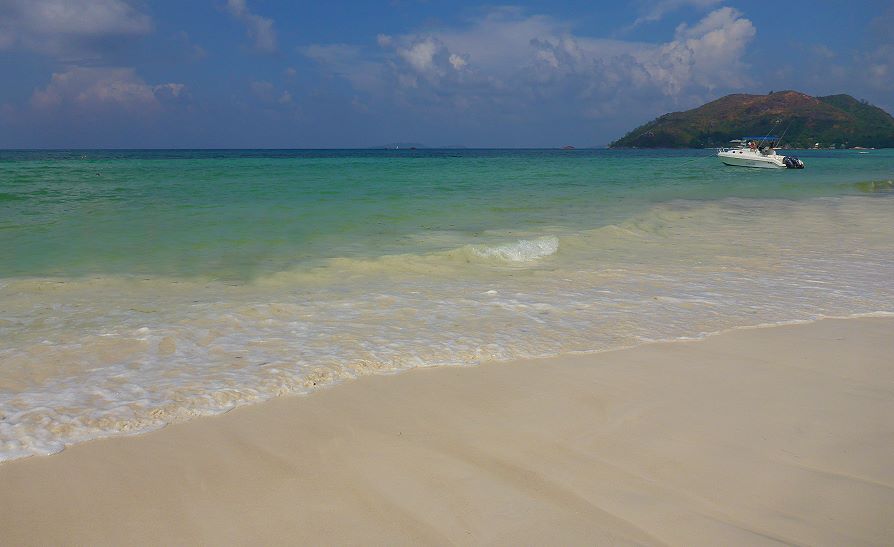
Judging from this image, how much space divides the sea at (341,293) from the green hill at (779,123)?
119 meters

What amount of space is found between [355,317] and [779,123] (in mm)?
143620

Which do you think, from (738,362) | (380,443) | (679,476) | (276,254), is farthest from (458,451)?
(276,254)

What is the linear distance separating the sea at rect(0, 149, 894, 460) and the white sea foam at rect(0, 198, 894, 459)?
0.08 ft

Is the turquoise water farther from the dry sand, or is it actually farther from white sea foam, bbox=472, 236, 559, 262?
the dry sand

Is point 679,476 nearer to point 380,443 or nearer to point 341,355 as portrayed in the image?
point 380,443

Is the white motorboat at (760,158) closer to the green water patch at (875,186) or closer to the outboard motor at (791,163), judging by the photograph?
the outboard motor at (791,163)

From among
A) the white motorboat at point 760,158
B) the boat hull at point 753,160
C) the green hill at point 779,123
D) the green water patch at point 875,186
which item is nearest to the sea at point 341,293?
the green water patch at point 875,186

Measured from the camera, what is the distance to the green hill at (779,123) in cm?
12975

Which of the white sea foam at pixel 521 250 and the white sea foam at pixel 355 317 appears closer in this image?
the white sea foam at pixel 355 317

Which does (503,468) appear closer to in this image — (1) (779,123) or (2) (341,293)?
(2) (341,293)

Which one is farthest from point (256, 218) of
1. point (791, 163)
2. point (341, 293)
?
point (791, 163)

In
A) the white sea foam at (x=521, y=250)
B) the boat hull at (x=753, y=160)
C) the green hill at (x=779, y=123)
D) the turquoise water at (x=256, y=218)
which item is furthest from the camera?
the green hill at (x=779, y=123)

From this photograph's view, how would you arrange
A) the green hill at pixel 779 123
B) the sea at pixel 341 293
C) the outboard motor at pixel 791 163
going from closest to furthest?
the sea at pixel 341 293 < the outboard motor at pixel 791 163 < the green hill at pixel 779 123

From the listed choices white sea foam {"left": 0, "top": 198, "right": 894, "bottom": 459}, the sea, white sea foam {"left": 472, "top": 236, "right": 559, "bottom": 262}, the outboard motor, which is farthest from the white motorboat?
white sea foam {"left": 472, "top": 236, "right": 559, "bottom": 262}
